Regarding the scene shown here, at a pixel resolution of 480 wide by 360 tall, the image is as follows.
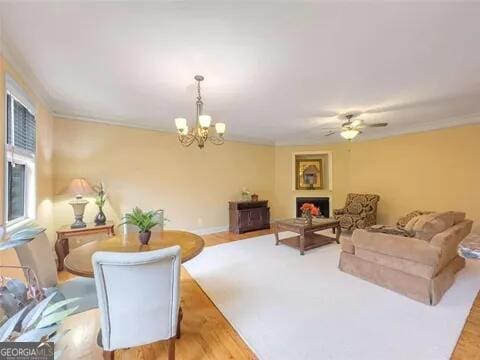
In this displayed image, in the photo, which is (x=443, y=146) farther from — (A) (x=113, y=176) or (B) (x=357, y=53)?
(A) (x=113, y=176)

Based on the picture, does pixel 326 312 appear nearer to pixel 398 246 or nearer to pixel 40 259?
pixel 398 246

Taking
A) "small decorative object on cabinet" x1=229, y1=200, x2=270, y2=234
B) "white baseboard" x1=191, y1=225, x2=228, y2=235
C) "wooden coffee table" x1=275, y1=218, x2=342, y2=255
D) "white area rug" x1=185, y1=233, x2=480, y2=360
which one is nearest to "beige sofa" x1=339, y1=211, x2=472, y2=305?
"white area rug" x1=185, y1=233, x2=480, y2=360

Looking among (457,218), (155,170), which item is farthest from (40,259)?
(457,218)

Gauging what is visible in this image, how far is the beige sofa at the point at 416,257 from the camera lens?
7.93 ft

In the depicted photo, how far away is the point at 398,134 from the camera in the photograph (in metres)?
5.39

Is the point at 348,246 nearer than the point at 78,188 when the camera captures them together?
Yes

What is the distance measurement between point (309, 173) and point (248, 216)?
248cm

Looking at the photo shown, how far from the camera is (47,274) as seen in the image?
1.83 metres

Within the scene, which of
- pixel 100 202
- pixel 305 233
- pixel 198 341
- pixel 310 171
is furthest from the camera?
pixel 310 171

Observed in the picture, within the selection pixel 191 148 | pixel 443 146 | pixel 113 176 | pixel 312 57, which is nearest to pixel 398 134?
pixel 443 146

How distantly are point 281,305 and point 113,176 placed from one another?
372cm

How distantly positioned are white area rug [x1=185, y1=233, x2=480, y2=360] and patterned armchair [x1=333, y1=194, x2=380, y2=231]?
177 cm

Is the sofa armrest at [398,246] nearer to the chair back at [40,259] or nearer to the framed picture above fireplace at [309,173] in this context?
the chair back at [40,259]

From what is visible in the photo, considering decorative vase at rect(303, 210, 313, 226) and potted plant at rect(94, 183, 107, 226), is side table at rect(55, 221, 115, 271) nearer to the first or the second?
potted plant at rect(94, 183, 107, 226)
